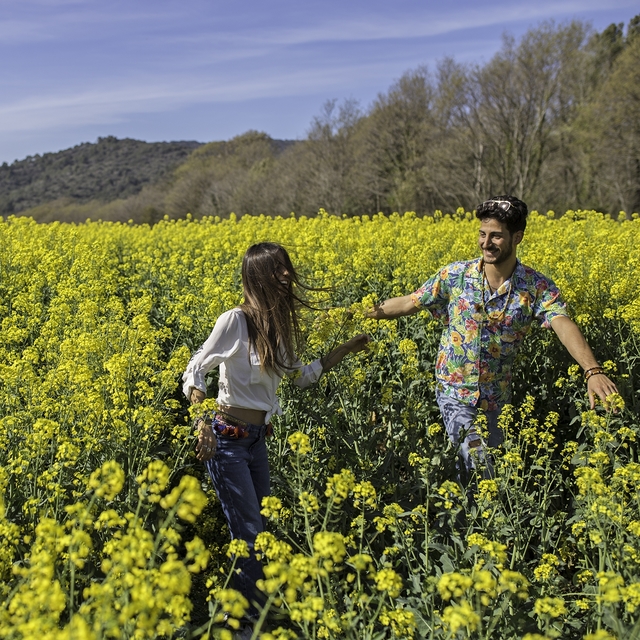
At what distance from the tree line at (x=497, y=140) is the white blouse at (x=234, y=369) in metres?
24.4

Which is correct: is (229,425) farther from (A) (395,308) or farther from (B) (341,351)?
(A) (395,308)

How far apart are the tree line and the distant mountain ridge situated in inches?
1643

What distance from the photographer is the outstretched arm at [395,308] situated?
394 centimetres

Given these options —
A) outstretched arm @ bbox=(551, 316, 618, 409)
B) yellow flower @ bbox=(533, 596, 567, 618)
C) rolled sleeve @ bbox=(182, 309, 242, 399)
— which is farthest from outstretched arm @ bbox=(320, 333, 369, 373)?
yellow flower @ bbox=(533, 596, 567, 618)

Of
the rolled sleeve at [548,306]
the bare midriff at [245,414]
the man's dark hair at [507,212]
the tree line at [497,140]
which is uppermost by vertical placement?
the tree line at [497,140]

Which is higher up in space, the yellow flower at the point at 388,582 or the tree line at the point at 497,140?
the tree line at the point at 497,140

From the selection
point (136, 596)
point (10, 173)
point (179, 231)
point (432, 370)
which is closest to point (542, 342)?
point (432, 370)

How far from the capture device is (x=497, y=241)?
362cm

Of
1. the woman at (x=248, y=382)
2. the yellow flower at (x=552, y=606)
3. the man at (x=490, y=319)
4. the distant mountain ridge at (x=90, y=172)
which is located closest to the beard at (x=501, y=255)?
the man at (x=490, y=319)

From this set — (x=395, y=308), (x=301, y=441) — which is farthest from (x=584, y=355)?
(x=301, y=441)

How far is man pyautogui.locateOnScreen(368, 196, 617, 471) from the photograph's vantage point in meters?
3.65

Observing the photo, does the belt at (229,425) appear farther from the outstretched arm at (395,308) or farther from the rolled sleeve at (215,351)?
the outstretched arm at (395,308)

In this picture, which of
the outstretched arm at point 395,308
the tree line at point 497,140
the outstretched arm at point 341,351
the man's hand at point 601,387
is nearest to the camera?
the man's hand at point 601,387

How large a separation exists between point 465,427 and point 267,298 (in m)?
1.31
